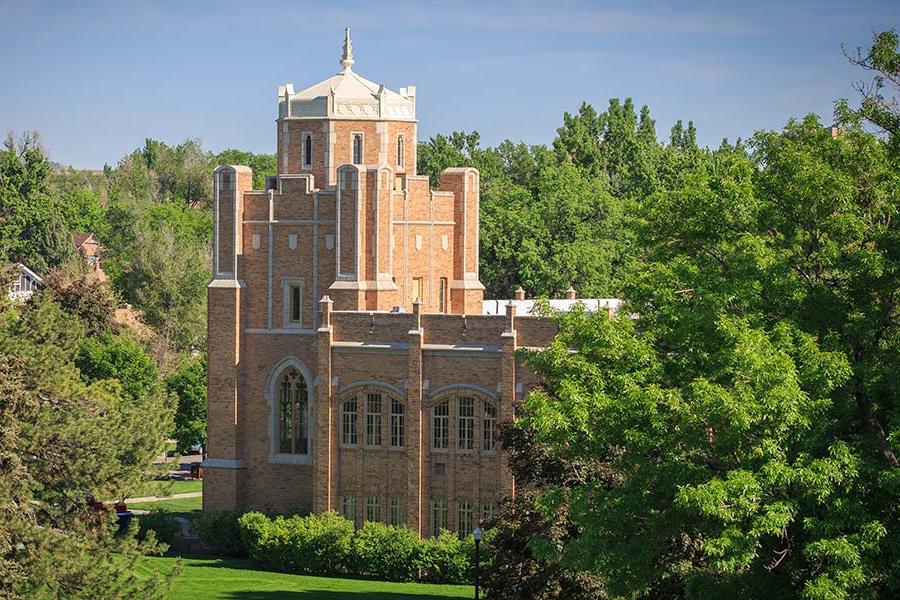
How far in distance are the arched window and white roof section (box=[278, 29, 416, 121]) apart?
0.61 metres

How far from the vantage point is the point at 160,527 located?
2117 inches

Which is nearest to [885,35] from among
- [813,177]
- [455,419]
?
[813,177]

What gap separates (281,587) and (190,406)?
27103mm

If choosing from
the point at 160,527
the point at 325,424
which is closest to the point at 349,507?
the point at 325,424

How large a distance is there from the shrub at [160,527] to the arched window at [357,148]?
13134mm

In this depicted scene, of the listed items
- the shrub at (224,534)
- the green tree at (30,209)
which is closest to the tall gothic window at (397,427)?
the shrub at (224,534)

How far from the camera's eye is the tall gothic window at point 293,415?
52.9m

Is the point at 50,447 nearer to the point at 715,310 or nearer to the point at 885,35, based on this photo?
the point at 715,310

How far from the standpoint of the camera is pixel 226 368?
174 feet

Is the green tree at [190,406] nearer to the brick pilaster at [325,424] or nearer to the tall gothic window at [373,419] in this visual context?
the brick pilaster at [325,424]

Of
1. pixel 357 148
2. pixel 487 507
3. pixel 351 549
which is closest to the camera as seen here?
pixel 487 507

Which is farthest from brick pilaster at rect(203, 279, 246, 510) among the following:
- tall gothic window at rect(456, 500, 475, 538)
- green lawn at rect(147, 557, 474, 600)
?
tall gothic window at rect(456, 500, 475, 538)

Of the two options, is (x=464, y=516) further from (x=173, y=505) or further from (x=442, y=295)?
(x=173, y=505)

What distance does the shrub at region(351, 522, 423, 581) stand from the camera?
47969mm
